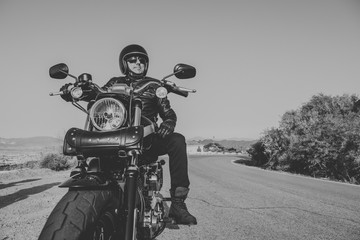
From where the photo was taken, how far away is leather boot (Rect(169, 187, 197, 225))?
8.84 ft


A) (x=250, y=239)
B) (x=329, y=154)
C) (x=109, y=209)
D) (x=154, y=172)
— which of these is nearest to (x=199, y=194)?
(x=250, y=239)

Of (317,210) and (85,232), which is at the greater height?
(85,232)

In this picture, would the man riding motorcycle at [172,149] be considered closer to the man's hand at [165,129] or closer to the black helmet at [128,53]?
the man's hand at [165,129]

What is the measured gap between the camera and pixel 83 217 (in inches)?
63.3

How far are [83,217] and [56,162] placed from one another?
1636cm

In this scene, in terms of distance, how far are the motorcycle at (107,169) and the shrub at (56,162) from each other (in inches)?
602

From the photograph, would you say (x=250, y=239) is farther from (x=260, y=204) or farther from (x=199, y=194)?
(x=199, y=194)

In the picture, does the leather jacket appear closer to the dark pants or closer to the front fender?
the dark pants

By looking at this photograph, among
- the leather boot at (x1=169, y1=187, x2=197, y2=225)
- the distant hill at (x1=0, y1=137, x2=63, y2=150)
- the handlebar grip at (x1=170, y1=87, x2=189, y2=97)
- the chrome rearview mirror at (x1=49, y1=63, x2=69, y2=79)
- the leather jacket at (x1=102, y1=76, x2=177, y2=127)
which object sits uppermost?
the chrome rearview mirror at (x1=49, y1=63, x2=69, y2=79)

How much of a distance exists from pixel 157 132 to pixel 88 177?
0.85 meters

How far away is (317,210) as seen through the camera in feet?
16.4

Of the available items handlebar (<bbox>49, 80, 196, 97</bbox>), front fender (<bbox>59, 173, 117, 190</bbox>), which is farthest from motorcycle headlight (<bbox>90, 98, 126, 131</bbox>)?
front fender (<bbox>59, 173, 117, 190</bbox>)

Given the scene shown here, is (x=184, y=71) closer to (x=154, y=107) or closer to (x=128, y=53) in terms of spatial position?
(x=154, y=107)

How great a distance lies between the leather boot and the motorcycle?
0.13 m
